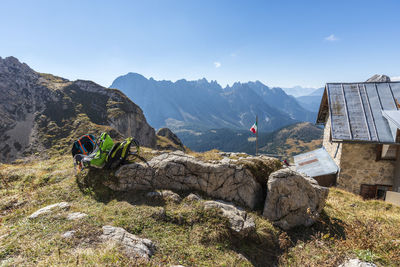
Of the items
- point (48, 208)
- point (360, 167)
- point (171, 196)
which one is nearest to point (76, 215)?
point (48, 208)

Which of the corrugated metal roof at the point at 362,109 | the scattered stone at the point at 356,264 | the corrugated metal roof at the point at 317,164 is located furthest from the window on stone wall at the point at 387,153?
the scattered stone at the point at 356,264

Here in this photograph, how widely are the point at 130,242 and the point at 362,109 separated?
21.2 metres

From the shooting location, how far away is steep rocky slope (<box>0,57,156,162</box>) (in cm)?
6291

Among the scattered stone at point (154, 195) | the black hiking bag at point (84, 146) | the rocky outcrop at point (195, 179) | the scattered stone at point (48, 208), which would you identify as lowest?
the scattered stone at point (48, 208)

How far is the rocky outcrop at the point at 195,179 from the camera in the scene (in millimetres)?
8062

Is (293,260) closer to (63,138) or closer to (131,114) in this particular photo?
(63,138)

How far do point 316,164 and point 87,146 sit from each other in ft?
68.9

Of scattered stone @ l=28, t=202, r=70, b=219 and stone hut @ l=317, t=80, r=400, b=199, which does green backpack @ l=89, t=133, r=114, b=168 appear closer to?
scattered stone @ l=28, t=202, r=70, b=219

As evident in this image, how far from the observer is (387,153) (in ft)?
47.9

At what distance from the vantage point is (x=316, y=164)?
61.7 feet

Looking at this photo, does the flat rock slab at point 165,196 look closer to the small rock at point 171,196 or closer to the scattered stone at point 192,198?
the small rock at point 171,196

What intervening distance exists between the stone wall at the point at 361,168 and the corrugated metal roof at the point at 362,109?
104 cm

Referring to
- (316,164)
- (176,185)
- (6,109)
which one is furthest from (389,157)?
(6,109)

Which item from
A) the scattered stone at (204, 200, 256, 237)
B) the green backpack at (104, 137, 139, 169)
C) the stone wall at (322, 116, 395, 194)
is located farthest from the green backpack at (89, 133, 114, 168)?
the stone wall at (322, 116, 395, 194)
